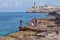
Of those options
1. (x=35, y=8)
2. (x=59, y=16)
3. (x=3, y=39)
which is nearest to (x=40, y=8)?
(x=35, y=8)

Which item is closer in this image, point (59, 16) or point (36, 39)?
point (36, 39)

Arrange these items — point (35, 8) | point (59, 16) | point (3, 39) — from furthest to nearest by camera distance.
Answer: point (35, 8)
point (59, 16)
point (3, 39)

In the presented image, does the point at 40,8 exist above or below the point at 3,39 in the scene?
below

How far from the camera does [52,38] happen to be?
1130 cm

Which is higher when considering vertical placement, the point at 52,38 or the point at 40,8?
the point at 52,38

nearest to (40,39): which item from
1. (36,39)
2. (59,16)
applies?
(36,39)

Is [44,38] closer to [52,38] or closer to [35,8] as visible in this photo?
[52,38]

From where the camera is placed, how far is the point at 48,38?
37.4ft

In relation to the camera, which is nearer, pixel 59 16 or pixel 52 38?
pixel 52 38

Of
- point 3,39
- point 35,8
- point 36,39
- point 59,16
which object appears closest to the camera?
point 36,39

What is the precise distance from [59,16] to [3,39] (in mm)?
13268

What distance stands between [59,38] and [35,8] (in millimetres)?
114611

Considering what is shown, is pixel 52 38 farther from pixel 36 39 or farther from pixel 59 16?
pixel 59 16

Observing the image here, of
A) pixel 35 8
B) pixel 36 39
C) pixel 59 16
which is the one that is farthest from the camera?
pixel 35 8
